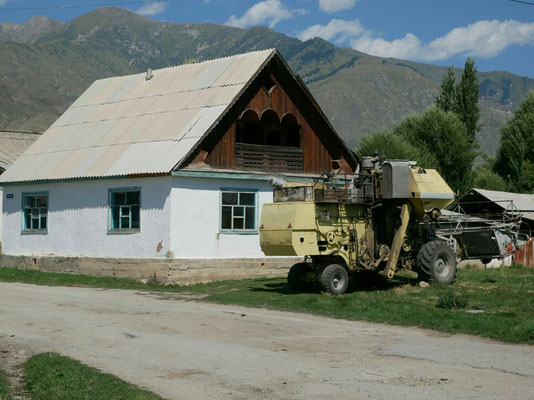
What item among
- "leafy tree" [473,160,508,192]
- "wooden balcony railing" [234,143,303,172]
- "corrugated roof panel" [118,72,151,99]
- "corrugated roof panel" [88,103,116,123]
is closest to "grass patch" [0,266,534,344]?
"wooden balcony railing" [234,143,303,172]

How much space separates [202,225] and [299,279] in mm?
6149

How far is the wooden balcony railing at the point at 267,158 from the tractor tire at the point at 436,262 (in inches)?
347

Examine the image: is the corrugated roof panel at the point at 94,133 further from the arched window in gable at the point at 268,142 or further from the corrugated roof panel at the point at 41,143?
the arched window in gable at the point at 268,142

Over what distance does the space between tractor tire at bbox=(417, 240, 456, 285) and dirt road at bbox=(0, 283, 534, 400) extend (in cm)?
530

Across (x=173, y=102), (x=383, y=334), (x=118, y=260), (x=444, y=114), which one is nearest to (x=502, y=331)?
(x=383, y=334)

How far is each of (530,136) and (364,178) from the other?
4342cm

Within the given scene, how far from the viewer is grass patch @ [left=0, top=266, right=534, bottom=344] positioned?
15.5m

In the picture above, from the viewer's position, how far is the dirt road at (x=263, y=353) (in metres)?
10.0

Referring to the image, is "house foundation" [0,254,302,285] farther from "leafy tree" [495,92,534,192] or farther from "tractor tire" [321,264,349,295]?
"leafy tree" [495,92,534,192]

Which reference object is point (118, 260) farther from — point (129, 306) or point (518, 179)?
point (518, 179)

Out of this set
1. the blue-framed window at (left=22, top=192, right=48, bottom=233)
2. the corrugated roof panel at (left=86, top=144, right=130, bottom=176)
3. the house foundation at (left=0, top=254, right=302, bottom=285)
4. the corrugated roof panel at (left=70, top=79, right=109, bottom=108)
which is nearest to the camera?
the house foundation at (left=0, top=254, right=302, bottom=285)

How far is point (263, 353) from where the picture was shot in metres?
12.7

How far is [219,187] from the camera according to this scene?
27.0 m

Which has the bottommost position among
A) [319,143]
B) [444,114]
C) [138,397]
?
[138,397]
